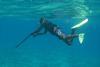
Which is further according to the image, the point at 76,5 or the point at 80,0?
the point at 76,5

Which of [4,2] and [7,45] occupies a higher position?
[4,2]

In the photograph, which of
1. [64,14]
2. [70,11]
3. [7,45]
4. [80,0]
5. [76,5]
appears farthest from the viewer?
[7,45]

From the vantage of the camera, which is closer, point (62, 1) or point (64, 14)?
point (62, 1)

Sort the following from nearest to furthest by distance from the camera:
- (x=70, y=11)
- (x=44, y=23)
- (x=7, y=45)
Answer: (x=44, y=23), (x=70, y=11), (x=7, y=45)

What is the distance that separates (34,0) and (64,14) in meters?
8.58

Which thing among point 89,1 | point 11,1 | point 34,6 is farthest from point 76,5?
point 11,1

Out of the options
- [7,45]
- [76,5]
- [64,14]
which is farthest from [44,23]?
[7,45]

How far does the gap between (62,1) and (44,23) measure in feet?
35.6

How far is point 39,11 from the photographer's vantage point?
1347 inches

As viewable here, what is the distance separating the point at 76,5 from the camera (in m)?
30.2

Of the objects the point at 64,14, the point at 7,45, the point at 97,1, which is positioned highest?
the point at 97,1

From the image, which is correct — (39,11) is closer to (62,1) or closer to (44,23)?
(62,1)

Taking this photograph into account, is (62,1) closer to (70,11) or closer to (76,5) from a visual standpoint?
(76,5)

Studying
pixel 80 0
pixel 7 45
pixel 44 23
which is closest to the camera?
pixel 44 23
